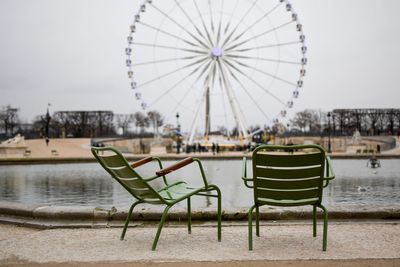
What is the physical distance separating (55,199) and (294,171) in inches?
251

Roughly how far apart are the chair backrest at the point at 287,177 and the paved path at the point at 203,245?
394 millimetres

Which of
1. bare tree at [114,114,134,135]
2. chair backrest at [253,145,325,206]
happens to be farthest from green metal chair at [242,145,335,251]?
bare tree at [114,114,134,135]

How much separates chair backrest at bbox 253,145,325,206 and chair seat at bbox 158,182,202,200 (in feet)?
1.90

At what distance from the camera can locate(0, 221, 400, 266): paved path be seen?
3.51m

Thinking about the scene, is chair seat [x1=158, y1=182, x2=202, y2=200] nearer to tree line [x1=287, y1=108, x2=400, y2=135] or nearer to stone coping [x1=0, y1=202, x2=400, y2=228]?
stone coping [x1=0, y1=202, x2=400, y2=228]

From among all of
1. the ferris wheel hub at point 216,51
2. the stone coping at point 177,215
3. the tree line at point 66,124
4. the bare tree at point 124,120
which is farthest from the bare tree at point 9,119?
the stone coping at point 177,215

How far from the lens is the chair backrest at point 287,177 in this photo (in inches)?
144

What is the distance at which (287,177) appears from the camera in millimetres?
3723

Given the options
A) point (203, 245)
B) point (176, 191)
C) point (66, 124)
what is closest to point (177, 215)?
point (176, 191)

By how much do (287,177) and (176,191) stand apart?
107 cm

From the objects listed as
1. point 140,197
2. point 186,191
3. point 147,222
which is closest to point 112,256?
point 140,197

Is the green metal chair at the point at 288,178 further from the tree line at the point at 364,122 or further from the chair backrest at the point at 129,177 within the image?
the tree line at the point at 364,122

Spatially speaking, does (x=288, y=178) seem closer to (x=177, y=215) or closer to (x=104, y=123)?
(x=177, y=215)

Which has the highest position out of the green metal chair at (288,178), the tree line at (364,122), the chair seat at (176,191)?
the tree line at (364,122)
